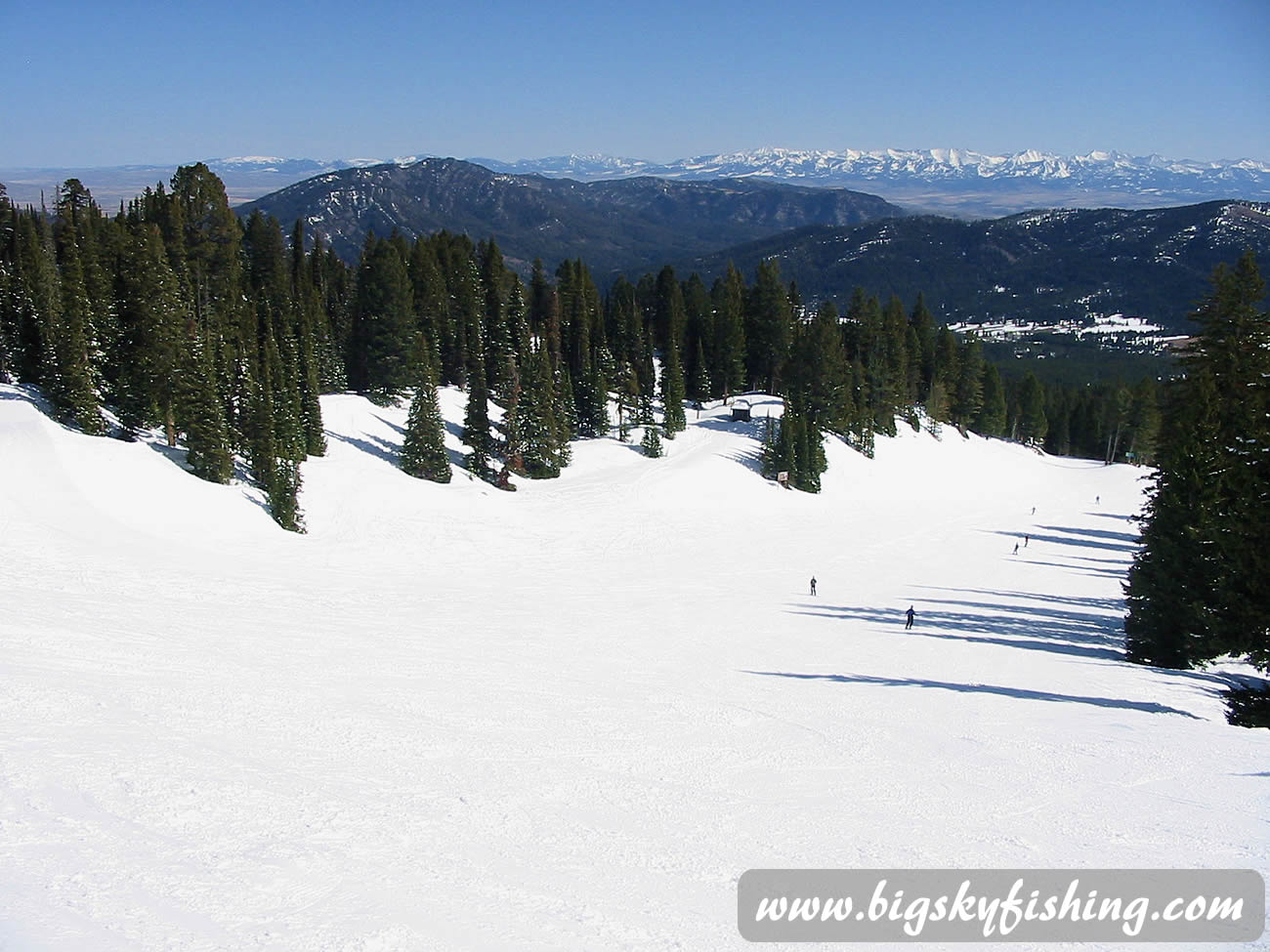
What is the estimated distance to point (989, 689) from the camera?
71.5 feet

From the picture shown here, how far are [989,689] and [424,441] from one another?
40.6 m

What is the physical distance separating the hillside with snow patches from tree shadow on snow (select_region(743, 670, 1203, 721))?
0.51ft

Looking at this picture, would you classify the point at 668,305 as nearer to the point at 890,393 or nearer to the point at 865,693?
the point at 890,393

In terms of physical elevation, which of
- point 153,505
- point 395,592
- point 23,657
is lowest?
point 395,592

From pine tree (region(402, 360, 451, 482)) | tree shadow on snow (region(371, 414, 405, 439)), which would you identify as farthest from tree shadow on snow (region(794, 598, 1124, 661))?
tree shadow on snow (region(371, 414, 405, 439))

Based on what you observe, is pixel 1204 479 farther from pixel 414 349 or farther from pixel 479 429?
pixel 414 349

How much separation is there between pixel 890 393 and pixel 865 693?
64.2 metres

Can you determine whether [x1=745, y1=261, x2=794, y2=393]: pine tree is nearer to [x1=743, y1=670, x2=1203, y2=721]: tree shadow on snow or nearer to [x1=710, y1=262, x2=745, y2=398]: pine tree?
[x1=710, y1=262, x2=745, y2=398]: pine tree

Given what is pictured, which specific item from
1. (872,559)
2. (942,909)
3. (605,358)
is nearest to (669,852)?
(942,909)

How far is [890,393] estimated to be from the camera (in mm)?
80625

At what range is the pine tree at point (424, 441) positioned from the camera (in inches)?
2121

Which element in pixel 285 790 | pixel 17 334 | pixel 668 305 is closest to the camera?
pixel 285 790

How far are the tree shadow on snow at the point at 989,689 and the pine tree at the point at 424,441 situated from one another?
35.9m

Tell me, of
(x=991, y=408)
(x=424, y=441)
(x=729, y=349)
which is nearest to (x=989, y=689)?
(x=424, y=441)
